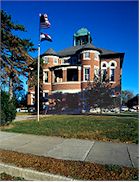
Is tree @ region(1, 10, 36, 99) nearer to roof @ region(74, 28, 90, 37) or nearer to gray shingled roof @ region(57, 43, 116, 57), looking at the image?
gray shingled roof @ region(57, 43, 116, 57)

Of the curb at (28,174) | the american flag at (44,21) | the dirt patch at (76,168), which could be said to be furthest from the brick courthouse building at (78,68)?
the curb at (28,174)

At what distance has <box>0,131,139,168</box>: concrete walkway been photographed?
6535 millimetres

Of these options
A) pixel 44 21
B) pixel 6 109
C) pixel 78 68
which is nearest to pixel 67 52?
pixel 78 68

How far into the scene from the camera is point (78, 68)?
118 ft

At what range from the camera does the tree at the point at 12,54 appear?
24547 millimetres

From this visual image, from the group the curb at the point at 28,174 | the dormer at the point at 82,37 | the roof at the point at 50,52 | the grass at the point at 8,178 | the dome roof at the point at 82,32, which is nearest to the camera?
the curb at the point at 28,174

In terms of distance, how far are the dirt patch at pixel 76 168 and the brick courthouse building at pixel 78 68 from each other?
27300mm

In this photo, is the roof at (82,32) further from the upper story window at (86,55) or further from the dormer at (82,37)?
the upper story window at (86,55)

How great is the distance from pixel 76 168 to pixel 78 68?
1226 inches

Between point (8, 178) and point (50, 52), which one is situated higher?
point (50, 52)

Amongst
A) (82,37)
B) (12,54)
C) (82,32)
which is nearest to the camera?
(12,54)

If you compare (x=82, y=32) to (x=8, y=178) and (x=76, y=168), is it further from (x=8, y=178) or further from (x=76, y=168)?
(x=8, y=178)

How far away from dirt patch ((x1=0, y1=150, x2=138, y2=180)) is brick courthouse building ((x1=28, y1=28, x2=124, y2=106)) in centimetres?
2730

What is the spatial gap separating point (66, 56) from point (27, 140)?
105 ft
